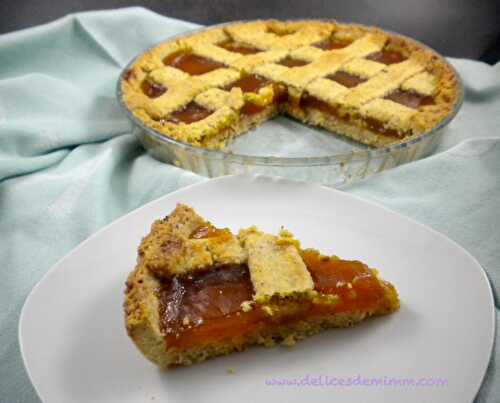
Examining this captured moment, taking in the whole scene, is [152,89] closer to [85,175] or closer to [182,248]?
[85,175]

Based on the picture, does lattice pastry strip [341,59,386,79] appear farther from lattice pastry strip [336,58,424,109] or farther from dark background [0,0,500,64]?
dark background [0,0,500,64]

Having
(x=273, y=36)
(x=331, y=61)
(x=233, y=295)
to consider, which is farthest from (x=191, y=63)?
(x=233, y=295)

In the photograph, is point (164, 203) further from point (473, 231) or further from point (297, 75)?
point (297, 75)

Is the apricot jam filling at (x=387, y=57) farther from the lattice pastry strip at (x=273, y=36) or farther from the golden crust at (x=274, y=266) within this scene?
the golden crust at (x=274, y=266)

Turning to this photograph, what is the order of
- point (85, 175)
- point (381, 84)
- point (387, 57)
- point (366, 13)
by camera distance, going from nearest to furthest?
point (85, 175) < point (381, 84) < point (387, 57) < point (366, 13)

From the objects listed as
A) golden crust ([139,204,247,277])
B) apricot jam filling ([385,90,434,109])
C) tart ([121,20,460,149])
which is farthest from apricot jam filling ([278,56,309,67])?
golden crust ([139,204,247,277])

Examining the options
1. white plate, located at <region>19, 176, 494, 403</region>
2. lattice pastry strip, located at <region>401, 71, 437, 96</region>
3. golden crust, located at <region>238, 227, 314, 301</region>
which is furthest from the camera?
lattice pastry strip, located at <region>401, 71, 437, 96</region>
